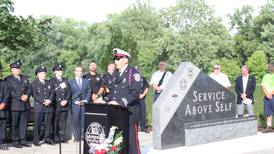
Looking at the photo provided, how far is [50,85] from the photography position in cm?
1101

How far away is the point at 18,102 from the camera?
1052 centimetres

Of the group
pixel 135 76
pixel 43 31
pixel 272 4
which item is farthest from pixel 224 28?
pixel 135 76

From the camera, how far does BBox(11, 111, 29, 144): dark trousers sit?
415 inches

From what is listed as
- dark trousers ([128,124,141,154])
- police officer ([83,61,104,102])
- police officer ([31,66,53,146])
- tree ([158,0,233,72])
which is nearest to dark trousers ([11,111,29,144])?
police officer ([31,66,53,146])

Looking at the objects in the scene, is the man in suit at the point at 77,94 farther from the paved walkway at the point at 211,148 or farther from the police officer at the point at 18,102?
the police officer at the point at 18,102

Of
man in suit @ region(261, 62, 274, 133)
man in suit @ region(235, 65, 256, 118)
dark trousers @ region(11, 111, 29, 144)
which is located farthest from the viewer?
man in suit @ region(235, 65, 256, 118)

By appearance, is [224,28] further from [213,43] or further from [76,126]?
[76,126]

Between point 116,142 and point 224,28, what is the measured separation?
206ft

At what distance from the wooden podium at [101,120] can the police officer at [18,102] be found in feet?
11.5

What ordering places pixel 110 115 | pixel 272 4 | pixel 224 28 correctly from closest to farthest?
1. pixel 110 115
2. pixel 224 28
3. pixel 272 4

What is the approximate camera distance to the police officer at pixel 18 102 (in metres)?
10.5

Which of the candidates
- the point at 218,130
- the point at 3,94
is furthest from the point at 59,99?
the point at 218,130

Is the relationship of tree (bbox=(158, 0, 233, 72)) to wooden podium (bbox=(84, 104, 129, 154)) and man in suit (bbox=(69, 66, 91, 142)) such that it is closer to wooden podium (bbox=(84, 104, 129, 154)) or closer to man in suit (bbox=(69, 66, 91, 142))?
man in suit (bbox=(69, 66, 91, 142))

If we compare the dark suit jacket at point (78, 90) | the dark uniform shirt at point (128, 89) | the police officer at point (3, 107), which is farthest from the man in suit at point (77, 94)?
the dark uniform shirt at point (128, 89)
